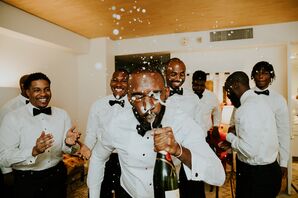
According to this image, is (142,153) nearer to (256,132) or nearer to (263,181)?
(256,132)

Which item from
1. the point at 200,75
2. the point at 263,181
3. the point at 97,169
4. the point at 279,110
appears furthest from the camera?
the point at 200,75

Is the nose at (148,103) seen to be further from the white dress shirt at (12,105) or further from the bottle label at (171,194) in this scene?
the white dress shirt at (12,105)

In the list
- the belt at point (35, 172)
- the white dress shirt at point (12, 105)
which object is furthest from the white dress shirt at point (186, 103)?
the white dress shirt at point (12, 105)

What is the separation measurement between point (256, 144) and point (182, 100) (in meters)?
1.05

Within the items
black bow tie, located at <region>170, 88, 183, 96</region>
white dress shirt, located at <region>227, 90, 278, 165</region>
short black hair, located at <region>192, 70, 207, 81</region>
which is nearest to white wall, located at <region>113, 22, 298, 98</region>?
short black hair, located at <region>192, 70, 207, 81</region>

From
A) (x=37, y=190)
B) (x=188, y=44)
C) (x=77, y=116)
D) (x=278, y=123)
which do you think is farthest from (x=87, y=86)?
(x=278, y=123)

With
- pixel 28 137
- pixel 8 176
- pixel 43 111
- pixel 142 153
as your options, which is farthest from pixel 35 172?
pixel 142 153

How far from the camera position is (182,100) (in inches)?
118

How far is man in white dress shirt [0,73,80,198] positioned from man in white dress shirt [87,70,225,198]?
2.71 ft

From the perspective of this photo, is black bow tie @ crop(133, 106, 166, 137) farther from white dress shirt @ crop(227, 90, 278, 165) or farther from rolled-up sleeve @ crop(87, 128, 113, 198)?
white dress shirt @ crop(227, 90, 278, 165)

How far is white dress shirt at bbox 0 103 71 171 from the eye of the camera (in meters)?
2.19

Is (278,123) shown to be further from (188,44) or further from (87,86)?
(87,86)

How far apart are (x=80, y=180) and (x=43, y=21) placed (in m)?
3.19

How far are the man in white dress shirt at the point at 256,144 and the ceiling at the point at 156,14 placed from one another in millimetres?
2061
